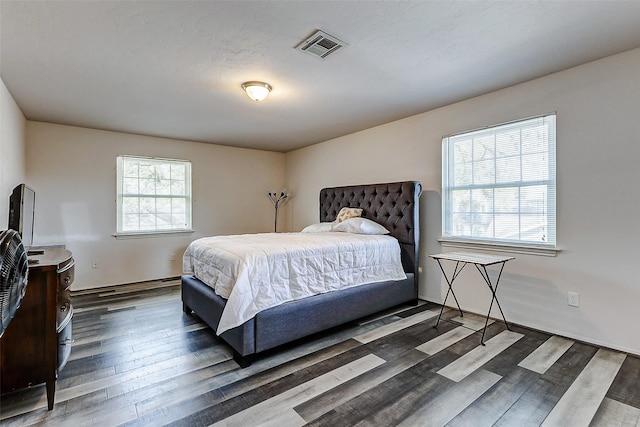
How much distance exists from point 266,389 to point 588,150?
3.11 metres

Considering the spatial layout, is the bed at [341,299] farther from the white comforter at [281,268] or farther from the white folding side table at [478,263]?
the white folding side table at [478,263]

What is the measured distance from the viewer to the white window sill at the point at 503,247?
9.01ft

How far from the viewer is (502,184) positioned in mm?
3078

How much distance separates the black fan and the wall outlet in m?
3.56

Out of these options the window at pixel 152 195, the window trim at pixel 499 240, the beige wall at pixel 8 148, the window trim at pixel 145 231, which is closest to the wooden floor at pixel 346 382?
the window trim at pixel 499 240

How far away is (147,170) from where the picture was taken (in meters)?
4.76

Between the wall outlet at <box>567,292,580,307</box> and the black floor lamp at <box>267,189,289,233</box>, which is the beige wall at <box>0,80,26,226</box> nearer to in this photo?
the black floor lamp at <box>267,189,289,233</box>

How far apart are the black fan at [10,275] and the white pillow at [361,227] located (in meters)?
2.98

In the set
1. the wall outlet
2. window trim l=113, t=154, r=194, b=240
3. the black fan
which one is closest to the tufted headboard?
the wall outlet

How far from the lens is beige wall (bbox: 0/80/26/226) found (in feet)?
8.99

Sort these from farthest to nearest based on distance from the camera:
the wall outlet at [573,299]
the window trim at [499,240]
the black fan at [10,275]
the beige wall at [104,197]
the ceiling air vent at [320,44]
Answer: the beige wall at [104,197] → the window trim at [499,240] → the wall outlet at [573,299] → the ceiling air vent at [320,44] → the black fan at [10,275]

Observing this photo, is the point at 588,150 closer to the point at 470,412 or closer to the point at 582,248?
the point at 582,248

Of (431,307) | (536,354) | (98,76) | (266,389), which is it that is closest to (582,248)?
(536,354)

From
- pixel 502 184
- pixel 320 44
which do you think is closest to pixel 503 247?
pixel 502 184
